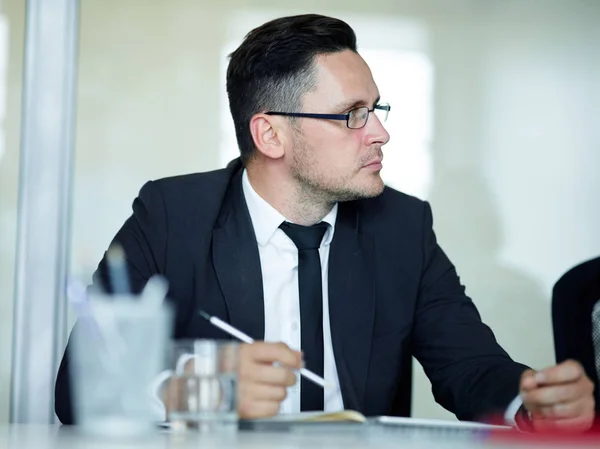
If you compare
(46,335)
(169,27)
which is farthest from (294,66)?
(46,335)

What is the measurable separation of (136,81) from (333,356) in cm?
131

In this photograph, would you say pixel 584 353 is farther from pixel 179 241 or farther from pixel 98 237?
pixel 98 237

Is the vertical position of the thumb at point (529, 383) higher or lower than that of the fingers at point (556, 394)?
higher

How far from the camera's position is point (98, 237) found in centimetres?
278

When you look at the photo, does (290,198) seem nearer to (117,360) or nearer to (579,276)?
(579,276)

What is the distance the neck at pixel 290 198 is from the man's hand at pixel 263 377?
3.24ft

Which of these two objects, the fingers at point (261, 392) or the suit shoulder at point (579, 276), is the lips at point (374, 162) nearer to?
the suit shoulder at point (579, 276)

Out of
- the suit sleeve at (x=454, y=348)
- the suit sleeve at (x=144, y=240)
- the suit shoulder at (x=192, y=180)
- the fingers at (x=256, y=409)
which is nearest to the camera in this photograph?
the fingers at (x=256, y=409)

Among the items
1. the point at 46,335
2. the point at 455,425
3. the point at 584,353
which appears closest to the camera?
the point at 455,425

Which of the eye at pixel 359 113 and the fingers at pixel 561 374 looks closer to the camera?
the fingers at pixel 561 374

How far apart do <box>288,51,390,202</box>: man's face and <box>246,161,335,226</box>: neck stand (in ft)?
0.06

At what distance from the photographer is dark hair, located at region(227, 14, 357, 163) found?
7.36 feet

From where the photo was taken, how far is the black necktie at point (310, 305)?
6.24ft

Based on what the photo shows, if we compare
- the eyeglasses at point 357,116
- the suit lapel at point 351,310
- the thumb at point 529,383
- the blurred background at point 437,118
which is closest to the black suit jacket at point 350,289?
the suit lapel at point 351,310
